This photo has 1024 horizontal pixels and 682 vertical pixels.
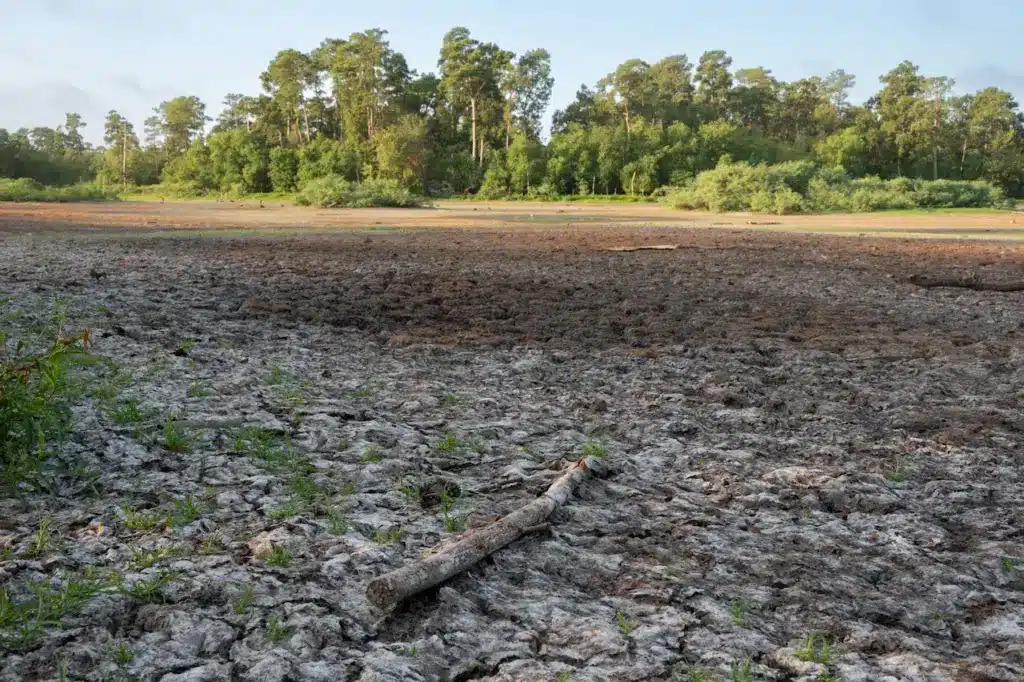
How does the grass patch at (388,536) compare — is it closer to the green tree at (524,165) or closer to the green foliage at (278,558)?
the green foliage at (278,558)

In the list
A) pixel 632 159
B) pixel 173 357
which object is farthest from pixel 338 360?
pixel 632 159

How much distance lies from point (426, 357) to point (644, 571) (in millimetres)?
4666

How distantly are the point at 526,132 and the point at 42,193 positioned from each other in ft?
165

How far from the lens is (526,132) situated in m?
86.2

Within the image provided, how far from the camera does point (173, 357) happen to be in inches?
300

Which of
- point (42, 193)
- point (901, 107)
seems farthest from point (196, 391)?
point (901, 107)

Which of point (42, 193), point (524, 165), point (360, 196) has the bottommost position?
point (360, 196)

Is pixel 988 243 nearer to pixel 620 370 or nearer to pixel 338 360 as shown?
pixel 620 370

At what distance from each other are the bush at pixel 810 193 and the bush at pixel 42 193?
116 feet

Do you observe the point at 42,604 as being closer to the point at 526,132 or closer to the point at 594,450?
the point at 594,450

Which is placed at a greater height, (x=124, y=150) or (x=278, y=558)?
(x=124, y=150)

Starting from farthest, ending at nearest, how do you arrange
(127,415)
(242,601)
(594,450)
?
(127,415), (594,450), (242,601)

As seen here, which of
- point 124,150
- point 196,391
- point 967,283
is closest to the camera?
point 196,391

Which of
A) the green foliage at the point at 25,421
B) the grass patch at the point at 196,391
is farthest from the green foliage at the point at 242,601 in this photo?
the grass patch at the point at 196,391
